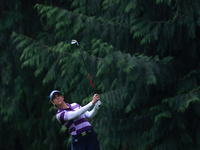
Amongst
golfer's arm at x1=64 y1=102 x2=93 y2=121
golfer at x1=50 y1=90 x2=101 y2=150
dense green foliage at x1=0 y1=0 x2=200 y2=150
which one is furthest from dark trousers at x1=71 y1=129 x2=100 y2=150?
dense green foliage at x1=0 y1=0 x2=200 y2=150

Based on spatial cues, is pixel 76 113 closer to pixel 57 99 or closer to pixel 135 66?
pixel 57 99

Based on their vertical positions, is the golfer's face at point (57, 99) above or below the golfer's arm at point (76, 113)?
above

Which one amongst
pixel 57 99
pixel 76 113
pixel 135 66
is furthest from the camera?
pixel 135 66

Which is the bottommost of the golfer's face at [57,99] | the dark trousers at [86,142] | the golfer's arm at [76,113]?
the dark trousers at [86,142]

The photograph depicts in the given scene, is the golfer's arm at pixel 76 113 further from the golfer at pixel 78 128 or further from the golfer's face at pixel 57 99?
the golfer's face at pixel 57 99

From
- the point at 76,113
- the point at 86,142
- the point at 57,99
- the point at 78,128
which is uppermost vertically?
the point at 57,99

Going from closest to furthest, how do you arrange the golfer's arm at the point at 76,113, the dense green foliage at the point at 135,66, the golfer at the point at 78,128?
the golfer's arm at the point at 76,113, the golfer at the point at 78,128, the dense green foliage at the point at 135,66

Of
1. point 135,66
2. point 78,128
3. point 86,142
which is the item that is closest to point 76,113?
point 78,128

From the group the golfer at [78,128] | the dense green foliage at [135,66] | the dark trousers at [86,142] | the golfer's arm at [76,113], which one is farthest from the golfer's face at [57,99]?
the dense green foliage at [135,66]

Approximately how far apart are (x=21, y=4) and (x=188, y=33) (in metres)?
5.01

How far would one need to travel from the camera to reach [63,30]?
22.1 ft

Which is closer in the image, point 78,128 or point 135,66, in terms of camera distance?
point 78,128

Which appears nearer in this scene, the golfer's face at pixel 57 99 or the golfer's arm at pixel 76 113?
the golfer's arm at pixel 76 113

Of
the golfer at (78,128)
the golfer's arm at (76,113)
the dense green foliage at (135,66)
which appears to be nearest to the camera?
the golfer's arm at (76,113)
